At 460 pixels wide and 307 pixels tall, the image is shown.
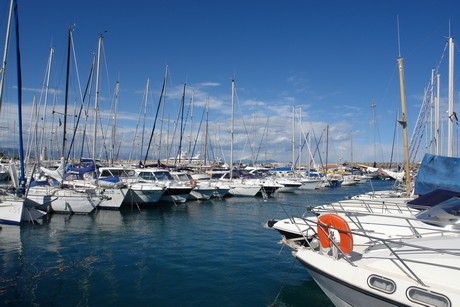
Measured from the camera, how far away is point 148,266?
11625 millimetres

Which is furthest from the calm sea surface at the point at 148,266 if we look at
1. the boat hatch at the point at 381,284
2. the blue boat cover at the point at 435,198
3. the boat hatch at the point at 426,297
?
the blue boat cover at the point at 435,198

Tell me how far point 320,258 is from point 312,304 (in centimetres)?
261

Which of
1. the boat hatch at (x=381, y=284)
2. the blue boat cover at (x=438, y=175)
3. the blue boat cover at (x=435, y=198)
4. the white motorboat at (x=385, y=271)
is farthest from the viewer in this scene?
the blue boat cover at (x=438, y=175)

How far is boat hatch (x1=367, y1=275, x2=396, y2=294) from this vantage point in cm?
524

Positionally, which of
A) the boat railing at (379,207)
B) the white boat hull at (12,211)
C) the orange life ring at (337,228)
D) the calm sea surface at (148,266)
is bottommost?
the calm sea surface at (148,266)

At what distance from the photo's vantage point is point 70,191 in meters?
22.5

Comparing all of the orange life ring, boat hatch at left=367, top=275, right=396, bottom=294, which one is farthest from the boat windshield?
boat hatch at left=367, top=275, right=396, bottom=294

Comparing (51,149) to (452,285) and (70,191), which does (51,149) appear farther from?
(452,285)

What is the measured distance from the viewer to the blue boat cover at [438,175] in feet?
48.8

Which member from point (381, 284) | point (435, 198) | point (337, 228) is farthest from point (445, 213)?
point (381, 284)

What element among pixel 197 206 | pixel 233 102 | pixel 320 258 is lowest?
pixel 197 206

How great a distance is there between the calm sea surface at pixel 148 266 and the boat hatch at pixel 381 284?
9.04 ft

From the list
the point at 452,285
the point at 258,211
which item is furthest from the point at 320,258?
the point at 258,211

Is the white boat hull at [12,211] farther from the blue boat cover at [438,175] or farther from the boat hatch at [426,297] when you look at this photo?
the blue boat cover at [438,175]
